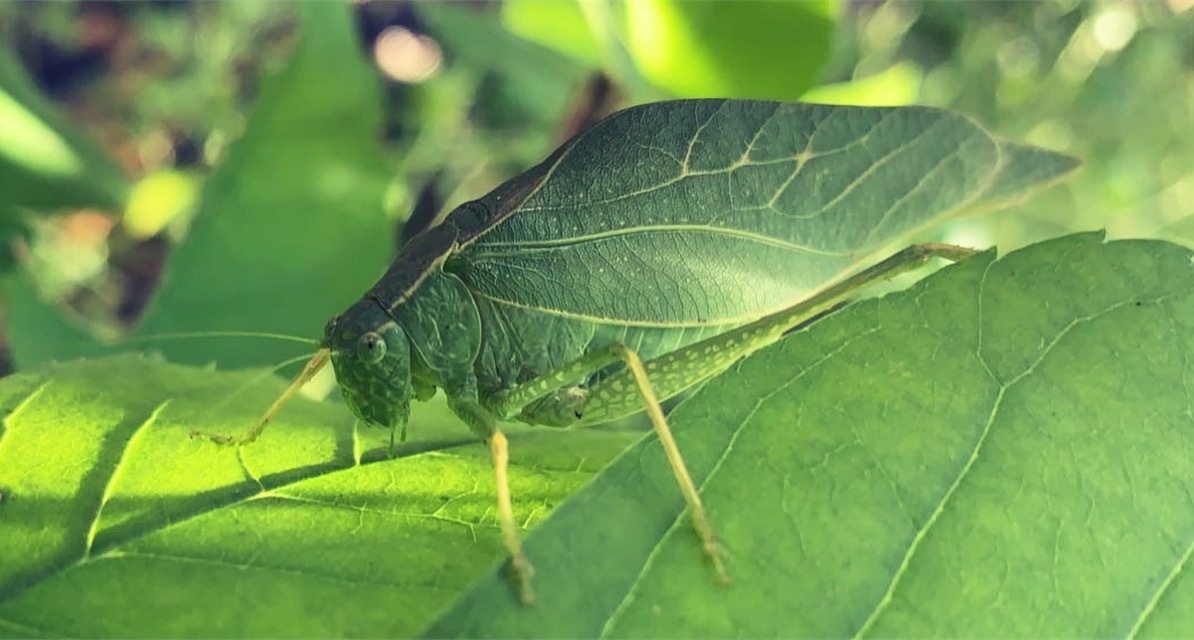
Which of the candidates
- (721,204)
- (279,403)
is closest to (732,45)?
(721,204)

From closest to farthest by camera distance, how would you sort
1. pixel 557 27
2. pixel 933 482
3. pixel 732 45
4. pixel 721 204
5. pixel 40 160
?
pixel 933 482 < pixel 721 204 < pixel 732 45 < pixel 40 160 < pixel 557 27

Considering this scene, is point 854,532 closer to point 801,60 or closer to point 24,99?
point 801,60

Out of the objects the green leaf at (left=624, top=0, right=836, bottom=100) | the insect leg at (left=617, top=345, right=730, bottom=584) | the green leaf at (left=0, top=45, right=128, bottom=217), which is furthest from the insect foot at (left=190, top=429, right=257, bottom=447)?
the green leaf at (left=0, top=45, right=128, bottom=217)

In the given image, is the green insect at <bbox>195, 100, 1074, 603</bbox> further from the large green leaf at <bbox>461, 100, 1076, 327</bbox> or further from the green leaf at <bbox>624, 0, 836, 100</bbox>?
the green leaf at <bbox>624, 0, 836, 100</bbox>

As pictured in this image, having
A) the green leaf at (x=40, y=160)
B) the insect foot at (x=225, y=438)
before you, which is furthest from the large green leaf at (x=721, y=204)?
the green leaf at (x=40, y=160)

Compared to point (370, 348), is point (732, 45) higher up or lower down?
higher up

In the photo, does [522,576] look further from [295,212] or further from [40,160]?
[40,160]
